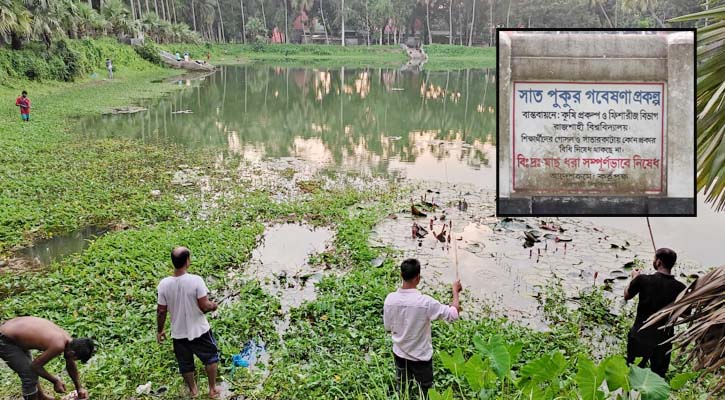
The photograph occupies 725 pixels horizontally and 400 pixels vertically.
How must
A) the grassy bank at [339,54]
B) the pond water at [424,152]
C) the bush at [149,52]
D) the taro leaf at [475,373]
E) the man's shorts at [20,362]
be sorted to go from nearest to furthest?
1. the taro leaf at [475,373]
2. the man's shorts at [20,362]
3. the pond water at [424,152]
4. the bush at [149,52]
5. the grassy bank at [339,54]

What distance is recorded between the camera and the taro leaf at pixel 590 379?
3088 mm

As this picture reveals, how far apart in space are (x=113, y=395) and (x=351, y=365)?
1942 mm

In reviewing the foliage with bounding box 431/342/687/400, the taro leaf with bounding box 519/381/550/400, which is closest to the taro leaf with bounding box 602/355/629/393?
the foliage with bounding box 431/342/687/400

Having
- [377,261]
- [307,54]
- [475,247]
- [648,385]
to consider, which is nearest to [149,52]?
[307,54]

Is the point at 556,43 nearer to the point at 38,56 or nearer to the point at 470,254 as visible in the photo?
the point at 470,254

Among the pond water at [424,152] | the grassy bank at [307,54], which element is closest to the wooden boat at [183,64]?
the pond water at [424,152]

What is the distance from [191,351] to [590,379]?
305 cm

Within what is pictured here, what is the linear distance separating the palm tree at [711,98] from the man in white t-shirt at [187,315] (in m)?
3.52

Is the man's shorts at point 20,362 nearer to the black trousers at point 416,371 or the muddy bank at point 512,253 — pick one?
the black trousers at point 416,371

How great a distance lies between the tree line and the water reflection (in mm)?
25023

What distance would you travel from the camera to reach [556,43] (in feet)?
10.3

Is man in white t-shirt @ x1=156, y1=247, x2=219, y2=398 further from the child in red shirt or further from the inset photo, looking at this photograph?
the child in red shirt

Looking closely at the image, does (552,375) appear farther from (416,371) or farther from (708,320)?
(416,371)

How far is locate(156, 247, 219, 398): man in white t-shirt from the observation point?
15.1 feet
